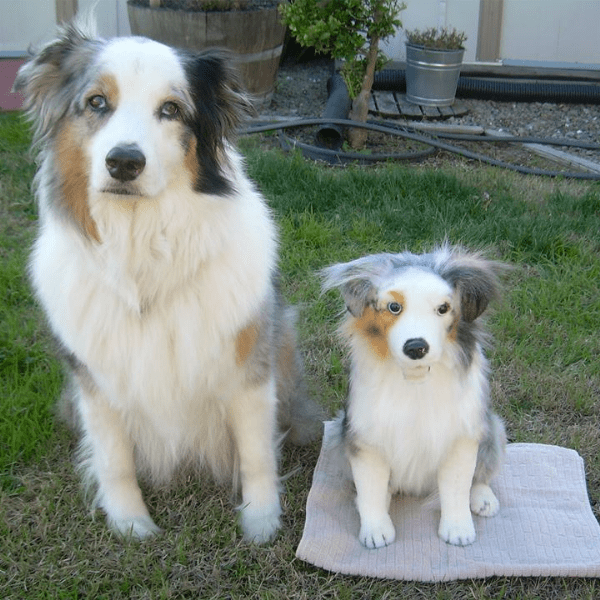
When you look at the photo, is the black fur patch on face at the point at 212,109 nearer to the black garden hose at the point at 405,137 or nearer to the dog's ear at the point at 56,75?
the dog's ear at the point at 56,75

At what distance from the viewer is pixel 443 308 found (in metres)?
2.43

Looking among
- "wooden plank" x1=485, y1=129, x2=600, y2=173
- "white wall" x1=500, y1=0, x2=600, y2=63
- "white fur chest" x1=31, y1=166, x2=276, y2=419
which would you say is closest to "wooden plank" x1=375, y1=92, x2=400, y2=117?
"wooden plank" x1=485, y1=129, x2=600, y2=173

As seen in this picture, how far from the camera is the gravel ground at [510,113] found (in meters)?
7.11

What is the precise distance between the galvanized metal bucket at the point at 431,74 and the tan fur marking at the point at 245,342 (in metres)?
4.90

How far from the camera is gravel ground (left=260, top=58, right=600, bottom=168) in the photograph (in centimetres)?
711

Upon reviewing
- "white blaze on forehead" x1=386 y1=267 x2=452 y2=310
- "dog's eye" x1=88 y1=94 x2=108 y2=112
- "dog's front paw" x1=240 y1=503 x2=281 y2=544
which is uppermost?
"dog's eye" x1=88 y1=94 x2=108 y2=112

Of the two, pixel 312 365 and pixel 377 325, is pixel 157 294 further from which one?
pixel 312 365

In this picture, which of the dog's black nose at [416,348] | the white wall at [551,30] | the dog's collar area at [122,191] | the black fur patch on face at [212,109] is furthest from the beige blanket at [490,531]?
the white wall at [551,30]

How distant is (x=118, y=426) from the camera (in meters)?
2.80

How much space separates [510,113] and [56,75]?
5.79m

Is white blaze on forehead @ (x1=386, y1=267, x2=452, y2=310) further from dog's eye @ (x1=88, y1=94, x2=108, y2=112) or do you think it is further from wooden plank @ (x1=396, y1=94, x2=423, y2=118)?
wooden plank @ (x1=396, y1=94, x2=423, y2=118)

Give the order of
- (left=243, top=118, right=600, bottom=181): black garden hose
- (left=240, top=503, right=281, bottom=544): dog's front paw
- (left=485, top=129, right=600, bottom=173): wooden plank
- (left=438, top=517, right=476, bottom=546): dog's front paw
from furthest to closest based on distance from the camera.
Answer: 1. (left=485, top=129, right=600, bottom=173): wooden plank
2. (left=243, top=118, right=600, bottom=181): black garden hose
3. (left=240, top=503, right=281, bottom=544): dog's front paw
4. (left=438, top=517, right=476, bottom=546): dog's front paw

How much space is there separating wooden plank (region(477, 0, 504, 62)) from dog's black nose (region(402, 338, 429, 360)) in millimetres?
6297

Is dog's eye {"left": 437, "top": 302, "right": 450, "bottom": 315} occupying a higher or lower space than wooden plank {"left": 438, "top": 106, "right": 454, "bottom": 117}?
higher
